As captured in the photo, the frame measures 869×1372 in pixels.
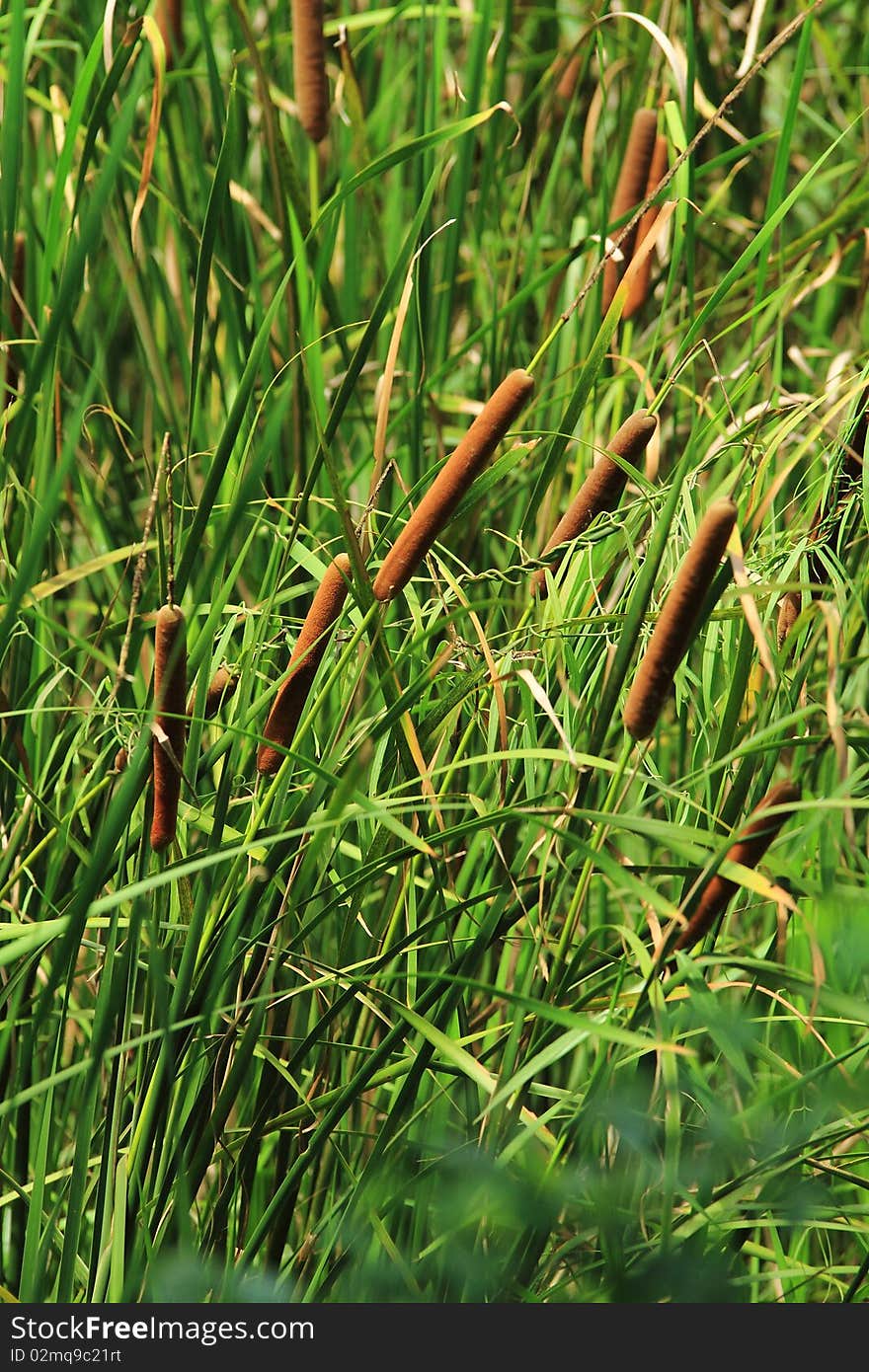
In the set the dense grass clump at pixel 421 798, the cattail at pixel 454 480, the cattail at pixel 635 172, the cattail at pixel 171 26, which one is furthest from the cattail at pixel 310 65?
the cattail at pixel 454 480

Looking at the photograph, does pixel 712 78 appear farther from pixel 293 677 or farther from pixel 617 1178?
pixel 617 1178

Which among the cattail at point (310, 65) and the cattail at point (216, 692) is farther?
the cattail at point (310, 65)

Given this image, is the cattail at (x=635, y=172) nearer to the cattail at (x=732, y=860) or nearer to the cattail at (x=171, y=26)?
the cattail at (x=171, y=26)

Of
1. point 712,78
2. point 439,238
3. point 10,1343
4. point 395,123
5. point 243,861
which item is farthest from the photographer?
point 395,123

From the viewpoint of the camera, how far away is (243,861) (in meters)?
0.75

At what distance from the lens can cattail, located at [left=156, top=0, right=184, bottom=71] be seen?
3.58 ft

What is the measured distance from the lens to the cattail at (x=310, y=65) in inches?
36.8

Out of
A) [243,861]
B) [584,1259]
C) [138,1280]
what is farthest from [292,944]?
[584,1259]

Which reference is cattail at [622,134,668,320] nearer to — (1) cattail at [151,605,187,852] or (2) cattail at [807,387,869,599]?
(2) cattail at [807,387,869,599]

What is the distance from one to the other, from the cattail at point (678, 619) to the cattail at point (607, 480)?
0.15 metres

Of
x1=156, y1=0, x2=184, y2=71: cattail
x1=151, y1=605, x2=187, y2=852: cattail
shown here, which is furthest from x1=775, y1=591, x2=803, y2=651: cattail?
x1=156, y1=0, x2=184, y2=71: cattail

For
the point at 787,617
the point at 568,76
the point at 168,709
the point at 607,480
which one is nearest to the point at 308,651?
the point at 168,709

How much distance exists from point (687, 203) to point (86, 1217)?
82 cm

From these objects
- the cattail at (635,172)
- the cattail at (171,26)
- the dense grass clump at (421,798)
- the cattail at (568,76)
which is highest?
the cattail at (171,26)
